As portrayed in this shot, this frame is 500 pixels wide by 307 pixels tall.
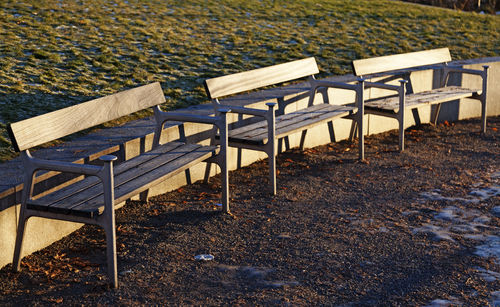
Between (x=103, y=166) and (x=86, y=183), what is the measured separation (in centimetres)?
58

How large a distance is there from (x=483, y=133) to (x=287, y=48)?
9.07 feet

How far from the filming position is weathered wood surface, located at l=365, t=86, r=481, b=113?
7.48 meters

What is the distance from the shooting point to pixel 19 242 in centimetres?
420

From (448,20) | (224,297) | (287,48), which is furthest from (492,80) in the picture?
(224,297)

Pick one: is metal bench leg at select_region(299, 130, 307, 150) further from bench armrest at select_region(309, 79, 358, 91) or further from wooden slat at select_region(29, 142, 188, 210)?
wooden slat at select_region(29, 142, 188, 210)

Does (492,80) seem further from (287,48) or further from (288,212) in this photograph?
(288,212)

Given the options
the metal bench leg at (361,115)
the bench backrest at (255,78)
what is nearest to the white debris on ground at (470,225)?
the metal bench leg at (361,115)

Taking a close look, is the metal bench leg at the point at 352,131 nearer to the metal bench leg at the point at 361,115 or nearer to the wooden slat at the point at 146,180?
the metal bench leg at the point at 361,115

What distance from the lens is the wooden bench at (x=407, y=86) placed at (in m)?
7.43

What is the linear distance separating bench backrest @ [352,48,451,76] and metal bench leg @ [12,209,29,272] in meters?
4.43

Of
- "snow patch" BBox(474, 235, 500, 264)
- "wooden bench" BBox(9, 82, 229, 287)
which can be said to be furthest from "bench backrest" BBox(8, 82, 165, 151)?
"snow patch" BBox(474, 235, 500, 264)

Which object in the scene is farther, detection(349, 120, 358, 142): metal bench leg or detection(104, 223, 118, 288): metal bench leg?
detection(349, 120, 358, 142): metal bench leg

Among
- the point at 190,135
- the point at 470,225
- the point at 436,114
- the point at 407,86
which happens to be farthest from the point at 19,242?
the point at 436,114

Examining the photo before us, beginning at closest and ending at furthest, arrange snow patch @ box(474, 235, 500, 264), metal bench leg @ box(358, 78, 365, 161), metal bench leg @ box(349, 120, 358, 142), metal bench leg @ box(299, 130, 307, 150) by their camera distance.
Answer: snow patch @ box(474, 235, 500, 264) → metal bench leg @ box(358, 78, 365, 161) → metal bench leg @ box(299, 130, 307, 150) → metal bench leg @ box(349, 120, 358, 142)
